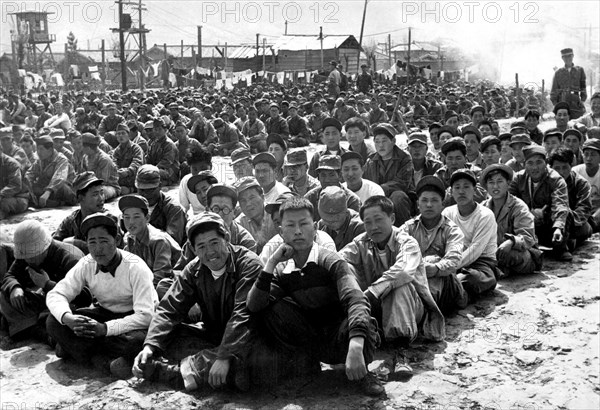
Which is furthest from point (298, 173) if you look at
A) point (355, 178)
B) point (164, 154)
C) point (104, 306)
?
point (164, 154)

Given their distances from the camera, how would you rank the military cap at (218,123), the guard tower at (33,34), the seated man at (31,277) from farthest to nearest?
the guard tower at (33,34), the military cap at (218,123), the seated man at (31,277)

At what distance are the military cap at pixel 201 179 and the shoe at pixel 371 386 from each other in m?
3.15

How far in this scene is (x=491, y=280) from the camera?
5863 millimetres

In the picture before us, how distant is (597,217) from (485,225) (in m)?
2.93

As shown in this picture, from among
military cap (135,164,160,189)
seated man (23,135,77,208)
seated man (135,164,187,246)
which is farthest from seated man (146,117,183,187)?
military cap (135,164,160,189)

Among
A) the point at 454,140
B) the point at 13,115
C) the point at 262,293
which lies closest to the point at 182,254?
the point at 262,293

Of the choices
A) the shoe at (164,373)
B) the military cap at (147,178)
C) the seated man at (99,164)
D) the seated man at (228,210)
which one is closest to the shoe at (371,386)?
the shoe at (164,373)

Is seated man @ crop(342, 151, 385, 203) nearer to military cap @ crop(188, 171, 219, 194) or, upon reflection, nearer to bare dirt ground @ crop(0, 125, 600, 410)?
military cap @ crop(188, 171, 219, 194)

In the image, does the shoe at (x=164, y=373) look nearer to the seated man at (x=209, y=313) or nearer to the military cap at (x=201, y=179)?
the seated man at (x=209, y=313)

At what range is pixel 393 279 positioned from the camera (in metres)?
4.62

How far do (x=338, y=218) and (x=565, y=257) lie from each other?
10.1ft

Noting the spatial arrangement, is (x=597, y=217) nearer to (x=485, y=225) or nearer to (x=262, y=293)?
(x=485, y=225)

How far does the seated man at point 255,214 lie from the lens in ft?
19.8

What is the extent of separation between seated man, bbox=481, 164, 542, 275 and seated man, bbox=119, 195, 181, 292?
316 centimetres
